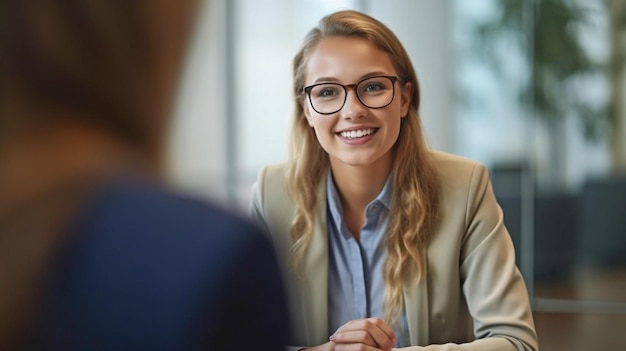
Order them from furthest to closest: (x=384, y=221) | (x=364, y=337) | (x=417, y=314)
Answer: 1. (x=384, y=221)
2. (x=417, y=314)
3. (x=364, y=337)

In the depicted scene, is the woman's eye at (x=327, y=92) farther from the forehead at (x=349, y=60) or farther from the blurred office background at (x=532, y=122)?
the blurred office background at (x=532, y=122)

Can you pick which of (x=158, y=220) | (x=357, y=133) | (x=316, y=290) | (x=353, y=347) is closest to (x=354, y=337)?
(x=353, y=347)

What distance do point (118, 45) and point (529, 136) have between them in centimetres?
486

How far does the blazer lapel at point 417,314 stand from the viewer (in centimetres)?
186

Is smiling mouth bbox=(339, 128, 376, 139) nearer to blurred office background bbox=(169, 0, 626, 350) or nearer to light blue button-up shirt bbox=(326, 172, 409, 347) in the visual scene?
light blue button-up shirt bbox=(326, 172, 409, 347)

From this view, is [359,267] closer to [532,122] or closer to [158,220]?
[158,220]

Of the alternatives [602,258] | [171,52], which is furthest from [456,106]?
[171,52]

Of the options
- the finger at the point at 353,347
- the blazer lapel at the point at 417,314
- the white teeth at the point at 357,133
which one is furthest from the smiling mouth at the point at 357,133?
the finger at the point at 353,347

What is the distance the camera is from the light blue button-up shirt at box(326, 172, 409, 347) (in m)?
1.91

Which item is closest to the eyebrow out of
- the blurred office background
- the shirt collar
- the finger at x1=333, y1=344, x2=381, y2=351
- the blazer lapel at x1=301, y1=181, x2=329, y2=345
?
the shirt collar

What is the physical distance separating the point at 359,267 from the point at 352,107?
0.34 metres

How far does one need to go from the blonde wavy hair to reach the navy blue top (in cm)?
126

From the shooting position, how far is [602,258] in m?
5.17

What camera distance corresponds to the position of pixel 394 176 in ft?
6.48
